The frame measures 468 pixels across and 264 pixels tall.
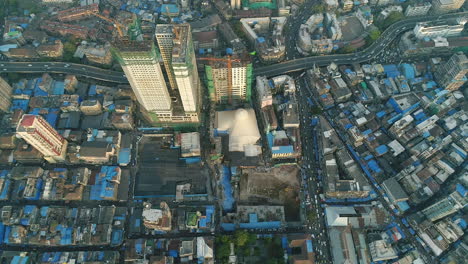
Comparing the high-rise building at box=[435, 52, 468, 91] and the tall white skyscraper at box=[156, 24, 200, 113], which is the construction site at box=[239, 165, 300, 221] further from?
the high-rise building at box=[435, 52, 468, 91]

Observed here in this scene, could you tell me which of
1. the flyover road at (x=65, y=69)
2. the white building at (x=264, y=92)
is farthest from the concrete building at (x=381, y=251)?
the flyover road at (x=65, y=69)

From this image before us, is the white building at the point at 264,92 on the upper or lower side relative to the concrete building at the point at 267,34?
lower

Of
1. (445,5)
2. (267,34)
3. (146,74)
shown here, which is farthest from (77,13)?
(445,5)

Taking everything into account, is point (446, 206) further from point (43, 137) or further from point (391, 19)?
point (43, 137)

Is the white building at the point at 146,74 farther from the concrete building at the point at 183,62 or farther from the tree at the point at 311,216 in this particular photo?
the tree at the point at 311,216

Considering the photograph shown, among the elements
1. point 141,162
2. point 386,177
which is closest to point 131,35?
point 141,162

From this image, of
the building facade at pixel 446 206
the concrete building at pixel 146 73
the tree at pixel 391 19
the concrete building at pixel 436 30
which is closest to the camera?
the concrete building at pixel 146 73
